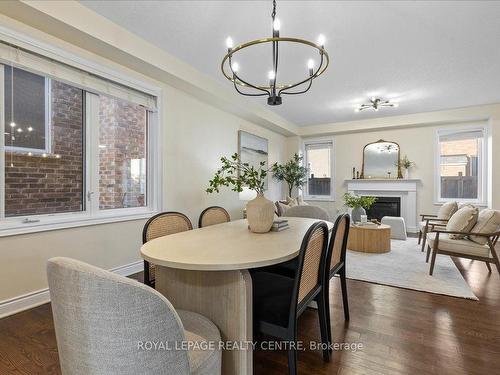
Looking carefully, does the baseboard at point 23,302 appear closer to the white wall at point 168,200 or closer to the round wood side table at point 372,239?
the white wall at point 168,200

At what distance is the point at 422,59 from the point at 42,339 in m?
4.67

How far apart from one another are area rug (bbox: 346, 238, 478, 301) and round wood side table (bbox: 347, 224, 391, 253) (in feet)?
0.35

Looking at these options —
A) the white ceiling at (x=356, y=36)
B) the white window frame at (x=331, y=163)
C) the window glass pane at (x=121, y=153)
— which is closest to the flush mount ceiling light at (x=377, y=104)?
the white ceiling at (x=356, y=36)

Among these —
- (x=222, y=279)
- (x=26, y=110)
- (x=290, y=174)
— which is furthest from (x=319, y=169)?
(x=222, y=279)

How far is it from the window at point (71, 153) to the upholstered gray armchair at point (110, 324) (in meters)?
2.00

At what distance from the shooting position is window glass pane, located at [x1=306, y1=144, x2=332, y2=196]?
716 cm

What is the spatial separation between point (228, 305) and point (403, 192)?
6.09 m

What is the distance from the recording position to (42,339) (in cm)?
186

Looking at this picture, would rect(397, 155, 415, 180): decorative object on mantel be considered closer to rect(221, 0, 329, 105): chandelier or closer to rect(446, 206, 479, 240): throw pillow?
rect(446, 206, 479, 240): throw pillow

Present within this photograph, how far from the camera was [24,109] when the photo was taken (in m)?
2.39

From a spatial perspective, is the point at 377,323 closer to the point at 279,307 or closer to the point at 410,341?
the point at 410,341

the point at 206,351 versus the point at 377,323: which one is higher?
the point at 206,351

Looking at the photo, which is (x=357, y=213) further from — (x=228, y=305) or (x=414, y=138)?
(x=228, y=305)

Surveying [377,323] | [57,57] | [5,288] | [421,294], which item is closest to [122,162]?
[57,57]
